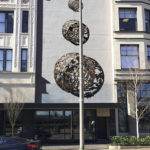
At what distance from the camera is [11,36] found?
70.7 ft

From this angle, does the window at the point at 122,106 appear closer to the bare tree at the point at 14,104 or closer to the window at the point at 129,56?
the window at the point at 129,56

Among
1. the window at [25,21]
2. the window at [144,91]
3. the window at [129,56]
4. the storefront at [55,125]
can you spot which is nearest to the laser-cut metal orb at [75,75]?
the storefront at [55,125]

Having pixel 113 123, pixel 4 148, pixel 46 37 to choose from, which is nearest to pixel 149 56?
pixel 113 123

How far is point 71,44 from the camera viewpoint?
21.9 metres

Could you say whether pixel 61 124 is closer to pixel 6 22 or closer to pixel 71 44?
pixel 71 44

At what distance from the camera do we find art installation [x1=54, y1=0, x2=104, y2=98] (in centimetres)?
2098

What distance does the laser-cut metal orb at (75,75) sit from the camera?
2097 cm

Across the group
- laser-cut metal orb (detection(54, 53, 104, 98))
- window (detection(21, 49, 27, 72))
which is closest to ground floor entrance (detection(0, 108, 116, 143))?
laser-cut metal orb (detection(54, 53, 104, 98))

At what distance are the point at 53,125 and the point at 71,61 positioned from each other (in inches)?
226

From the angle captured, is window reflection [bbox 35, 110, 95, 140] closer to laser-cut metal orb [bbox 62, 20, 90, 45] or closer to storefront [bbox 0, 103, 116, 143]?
storefront [bbox 0, 103, 116, 143]

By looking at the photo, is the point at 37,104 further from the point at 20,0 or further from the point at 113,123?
the point at 20,0

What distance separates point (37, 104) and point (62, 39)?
6.55m

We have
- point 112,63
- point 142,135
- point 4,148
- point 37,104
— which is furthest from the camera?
point 112,63

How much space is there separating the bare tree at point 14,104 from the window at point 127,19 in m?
10.8
